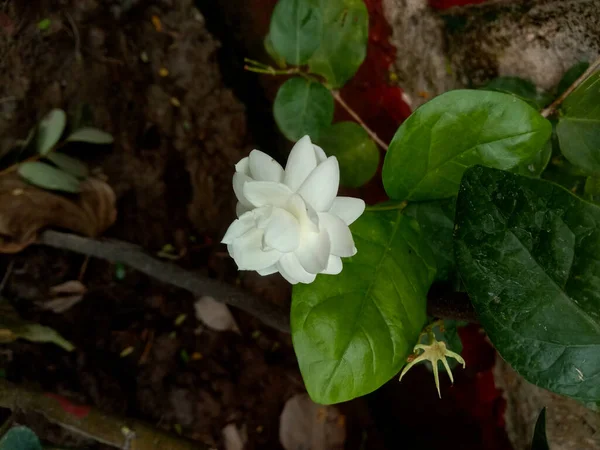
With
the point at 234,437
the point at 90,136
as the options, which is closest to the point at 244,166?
the point at 90,136

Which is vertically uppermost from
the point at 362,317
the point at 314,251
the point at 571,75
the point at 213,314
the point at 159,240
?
the point at 571,75

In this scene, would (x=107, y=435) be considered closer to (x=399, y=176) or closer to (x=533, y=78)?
(x=399, y=176)

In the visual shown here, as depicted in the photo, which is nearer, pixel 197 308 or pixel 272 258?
pixel 272 258

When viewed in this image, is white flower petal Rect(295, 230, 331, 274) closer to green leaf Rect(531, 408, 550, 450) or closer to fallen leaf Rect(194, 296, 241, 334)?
green leaf Rect(531, 408, 550, 450)

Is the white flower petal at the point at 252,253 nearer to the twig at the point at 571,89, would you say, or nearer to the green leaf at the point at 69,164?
the twig at the point at 571,89

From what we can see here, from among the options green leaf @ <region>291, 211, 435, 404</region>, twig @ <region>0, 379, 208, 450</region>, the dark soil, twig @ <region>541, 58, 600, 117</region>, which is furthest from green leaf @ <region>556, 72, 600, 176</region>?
twig @ <region>0, 379, 208, 450</region>

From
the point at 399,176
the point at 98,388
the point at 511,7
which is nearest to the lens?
the point at 399,176

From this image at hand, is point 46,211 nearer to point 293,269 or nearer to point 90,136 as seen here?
point 90,136

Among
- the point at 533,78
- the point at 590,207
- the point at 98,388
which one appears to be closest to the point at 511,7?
the point at 533,78
